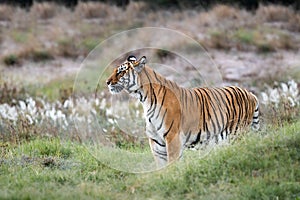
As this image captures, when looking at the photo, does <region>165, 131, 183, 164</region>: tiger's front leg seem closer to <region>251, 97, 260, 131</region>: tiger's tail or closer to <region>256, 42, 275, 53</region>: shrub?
<region>251, 97, 260, 131</region>: tiger's tail

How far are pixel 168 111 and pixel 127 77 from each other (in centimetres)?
66

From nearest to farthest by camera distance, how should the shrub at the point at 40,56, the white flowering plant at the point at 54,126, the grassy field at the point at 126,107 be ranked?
the grassy field at the point at 126,107
the white flowering plant at the point at 54,126
the shrub at the point at 40,56

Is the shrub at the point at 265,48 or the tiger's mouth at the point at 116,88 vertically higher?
the tiger's mouth at the point at 116,88

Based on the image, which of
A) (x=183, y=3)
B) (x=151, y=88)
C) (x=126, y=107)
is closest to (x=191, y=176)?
(x=151, y=88)

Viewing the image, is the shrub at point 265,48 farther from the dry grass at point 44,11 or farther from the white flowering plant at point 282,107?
the white flowering plant at point 282,107

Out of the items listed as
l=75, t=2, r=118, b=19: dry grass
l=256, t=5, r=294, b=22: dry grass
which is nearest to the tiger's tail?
l=256, t=5, r=294, b=22: dry grass

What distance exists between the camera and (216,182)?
8391mm

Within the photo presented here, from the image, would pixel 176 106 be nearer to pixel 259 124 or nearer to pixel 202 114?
pixel 202 114

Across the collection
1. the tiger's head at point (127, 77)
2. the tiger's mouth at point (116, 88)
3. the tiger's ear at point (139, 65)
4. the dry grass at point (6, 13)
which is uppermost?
the tiger's ear at point (139, 65)

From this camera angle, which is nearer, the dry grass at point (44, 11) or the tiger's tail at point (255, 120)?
the tiger's tail at point (255, 120)

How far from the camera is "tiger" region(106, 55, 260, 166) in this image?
895 centimetres

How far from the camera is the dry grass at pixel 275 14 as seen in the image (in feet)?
80.5

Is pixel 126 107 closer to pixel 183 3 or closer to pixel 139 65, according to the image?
pixel 139 65

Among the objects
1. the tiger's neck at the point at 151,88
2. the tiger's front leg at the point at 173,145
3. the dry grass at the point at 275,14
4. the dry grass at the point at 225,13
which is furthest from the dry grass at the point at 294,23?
the tiger's front leg at the point at 173,145
